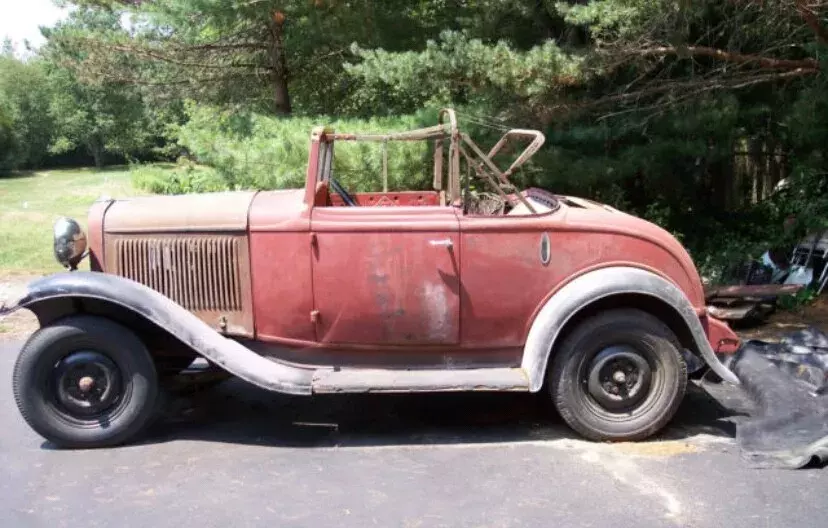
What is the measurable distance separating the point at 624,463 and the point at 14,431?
12.5 ft

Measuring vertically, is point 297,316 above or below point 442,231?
below

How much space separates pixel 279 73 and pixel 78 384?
8304 mm

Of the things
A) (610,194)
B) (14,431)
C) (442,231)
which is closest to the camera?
(442,231)

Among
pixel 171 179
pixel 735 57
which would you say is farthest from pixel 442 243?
pixel 171 179

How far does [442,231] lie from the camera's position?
4.75 meters

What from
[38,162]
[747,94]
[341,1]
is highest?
[341,1]

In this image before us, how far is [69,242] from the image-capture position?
480cm

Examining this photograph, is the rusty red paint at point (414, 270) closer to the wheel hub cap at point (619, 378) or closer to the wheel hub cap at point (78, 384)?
the wheel hub cap at point (619, 378)

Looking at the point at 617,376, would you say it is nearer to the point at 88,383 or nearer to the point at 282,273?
the point at 282,273

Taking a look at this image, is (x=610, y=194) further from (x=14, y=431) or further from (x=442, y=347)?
(x=14, y=431)

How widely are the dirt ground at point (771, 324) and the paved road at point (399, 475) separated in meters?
2.20

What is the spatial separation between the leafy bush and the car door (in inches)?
141

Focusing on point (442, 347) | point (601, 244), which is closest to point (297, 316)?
point (442, 347)

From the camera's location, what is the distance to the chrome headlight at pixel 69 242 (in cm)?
478
